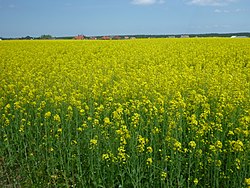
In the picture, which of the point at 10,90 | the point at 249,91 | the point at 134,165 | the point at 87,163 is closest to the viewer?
the point at 134,165

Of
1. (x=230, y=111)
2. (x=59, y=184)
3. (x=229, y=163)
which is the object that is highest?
(x=230, y=111)

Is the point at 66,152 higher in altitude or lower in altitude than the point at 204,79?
lower

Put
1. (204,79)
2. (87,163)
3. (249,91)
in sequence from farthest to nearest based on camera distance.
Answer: (204,79)
(249,91)
(87,163)

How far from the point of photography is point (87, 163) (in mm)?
5254

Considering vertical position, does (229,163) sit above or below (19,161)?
above

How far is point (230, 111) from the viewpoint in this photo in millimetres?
5465

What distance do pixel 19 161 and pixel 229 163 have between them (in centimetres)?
355

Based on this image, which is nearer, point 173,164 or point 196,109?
point 173,164

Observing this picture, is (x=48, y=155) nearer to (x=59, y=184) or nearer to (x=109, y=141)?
(x=59, y=184)

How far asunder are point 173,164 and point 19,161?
115 inches

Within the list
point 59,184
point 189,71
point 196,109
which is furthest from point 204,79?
point 59,184

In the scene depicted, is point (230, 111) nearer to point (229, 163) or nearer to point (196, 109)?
point (196, 109)

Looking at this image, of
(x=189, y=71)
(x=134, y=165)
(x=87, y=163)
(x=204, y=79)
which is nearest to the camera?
(x=134, y=165)

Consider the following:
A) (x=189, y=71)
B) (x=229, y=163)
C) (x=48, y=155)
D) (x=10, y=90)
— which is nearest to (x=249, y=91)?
(x=229, y=163)
